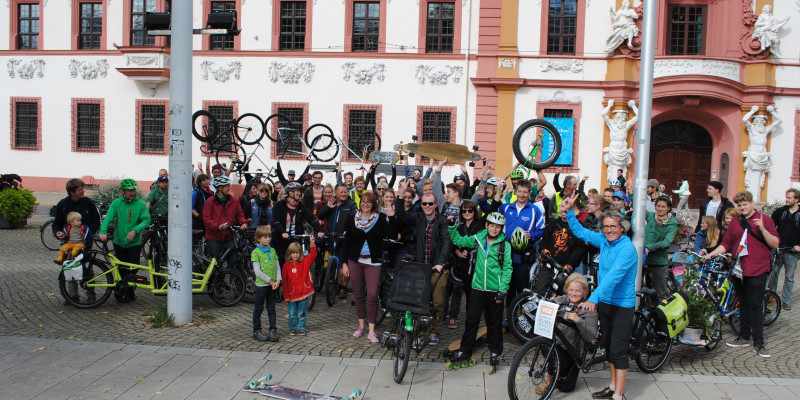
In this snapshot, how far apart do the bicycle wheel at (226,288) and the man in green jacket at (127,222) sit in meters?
1.15

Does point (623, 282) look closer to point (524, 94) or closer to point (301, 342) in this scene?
point (301, 342)

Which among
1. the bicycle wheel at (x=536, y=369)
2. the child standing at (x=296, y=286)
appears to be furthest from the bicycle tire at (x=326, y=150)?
the bicycle wheel at (x=536, y=369)

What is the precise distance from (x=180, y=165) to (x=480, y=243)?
→ 3809 millimetres

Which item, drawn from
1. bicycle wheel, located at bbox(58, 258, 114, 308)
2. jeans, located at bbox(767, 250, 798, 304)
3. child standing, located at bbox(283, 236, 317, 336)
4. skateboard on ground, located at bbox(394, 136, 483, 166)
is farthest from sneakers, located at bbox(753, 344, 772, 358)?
bicycle wheel, located at bbox(58, 258, 114, 308)

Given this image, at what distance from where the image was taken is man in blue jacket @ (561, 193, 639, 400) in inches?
216

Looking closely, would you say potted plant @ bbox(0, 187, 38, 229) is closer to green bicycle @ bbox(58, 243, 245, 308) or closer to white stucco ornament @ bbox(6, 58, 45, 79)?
green bicycle @ bbox(58, 243, 245, 308)

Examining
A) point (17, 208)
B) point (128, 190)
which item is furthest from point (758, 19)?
point (17, 208)

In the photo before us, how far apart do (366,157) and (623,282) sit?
1666cm

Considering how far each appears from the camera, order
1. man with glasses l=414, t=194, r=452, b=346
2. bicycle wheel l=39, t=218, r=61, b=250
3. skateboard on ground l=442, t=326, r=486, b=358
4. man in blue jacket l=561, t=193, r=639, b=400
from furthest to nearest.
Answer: bicycle wheel l=39, t=218, r=61, b=250 → man with glasses l=414, t=194, r=452, b=346 → skateboard on ground l=442, t=326, r=486, b=358 → man in blue jacket l=561, t=193, r=639, b=400

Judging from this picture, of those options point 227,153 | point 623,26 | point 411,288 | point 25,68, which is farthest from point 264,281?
point 25,68

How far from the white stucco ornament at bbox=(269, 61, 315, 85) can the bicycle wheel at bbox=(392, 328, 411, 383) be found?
1814 centimetres

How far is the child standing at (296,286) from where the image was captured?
7.39 m

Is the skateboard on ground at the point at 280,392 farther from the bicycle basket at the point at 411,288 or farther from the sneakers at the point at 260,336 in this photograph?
the sneakers at the point at 260,336

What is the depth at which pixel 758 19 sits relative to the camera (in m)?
21.0
